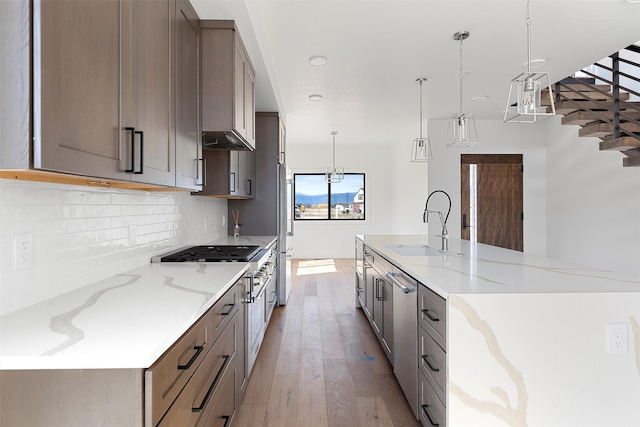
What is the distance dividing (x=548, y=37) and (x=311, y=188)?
6.37 m

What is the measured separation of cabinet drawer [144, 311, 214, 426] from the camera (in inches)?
37.0

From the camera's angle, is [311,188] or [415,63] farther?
[311,188]

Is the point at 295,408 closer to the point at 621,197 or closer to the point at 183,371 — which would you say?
the point at 183,371

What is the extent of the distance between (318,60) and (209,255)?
2252 millimetres

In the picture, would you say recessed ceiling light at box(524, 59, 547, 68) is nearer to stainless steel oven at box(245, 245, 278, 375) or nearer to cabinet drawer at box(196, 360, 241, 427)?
stainless steel oven at box(245, 245, 278, 375)

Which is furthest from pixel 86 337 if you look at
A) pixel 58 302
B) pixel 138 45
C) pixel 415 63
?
pixel 415 63

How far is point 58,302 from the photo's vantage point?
135 centimetres

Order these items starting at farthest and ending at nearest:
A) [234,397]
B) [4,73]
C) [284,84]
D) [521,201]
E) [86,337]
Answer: [521,201]
[284,84]
[234,397]
[86,337]
[4,73]

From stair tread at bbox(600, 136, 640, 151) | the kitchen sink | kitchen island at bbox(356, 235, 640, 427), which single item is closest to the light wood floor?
kitchen island at bbox(356, 235, 640, 427)

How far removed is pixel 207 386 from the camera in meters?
1.44

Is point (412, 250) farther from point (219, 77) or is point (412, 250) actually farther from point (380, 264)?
point (219, 77)

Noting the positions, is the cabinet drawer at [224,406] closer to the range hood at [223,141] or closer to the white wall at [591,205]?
the range hood at [223,141]

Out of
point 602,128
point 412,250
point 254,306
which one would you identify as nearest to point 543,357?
point 254,306

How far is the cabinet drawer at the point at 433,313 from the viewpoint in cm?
164
